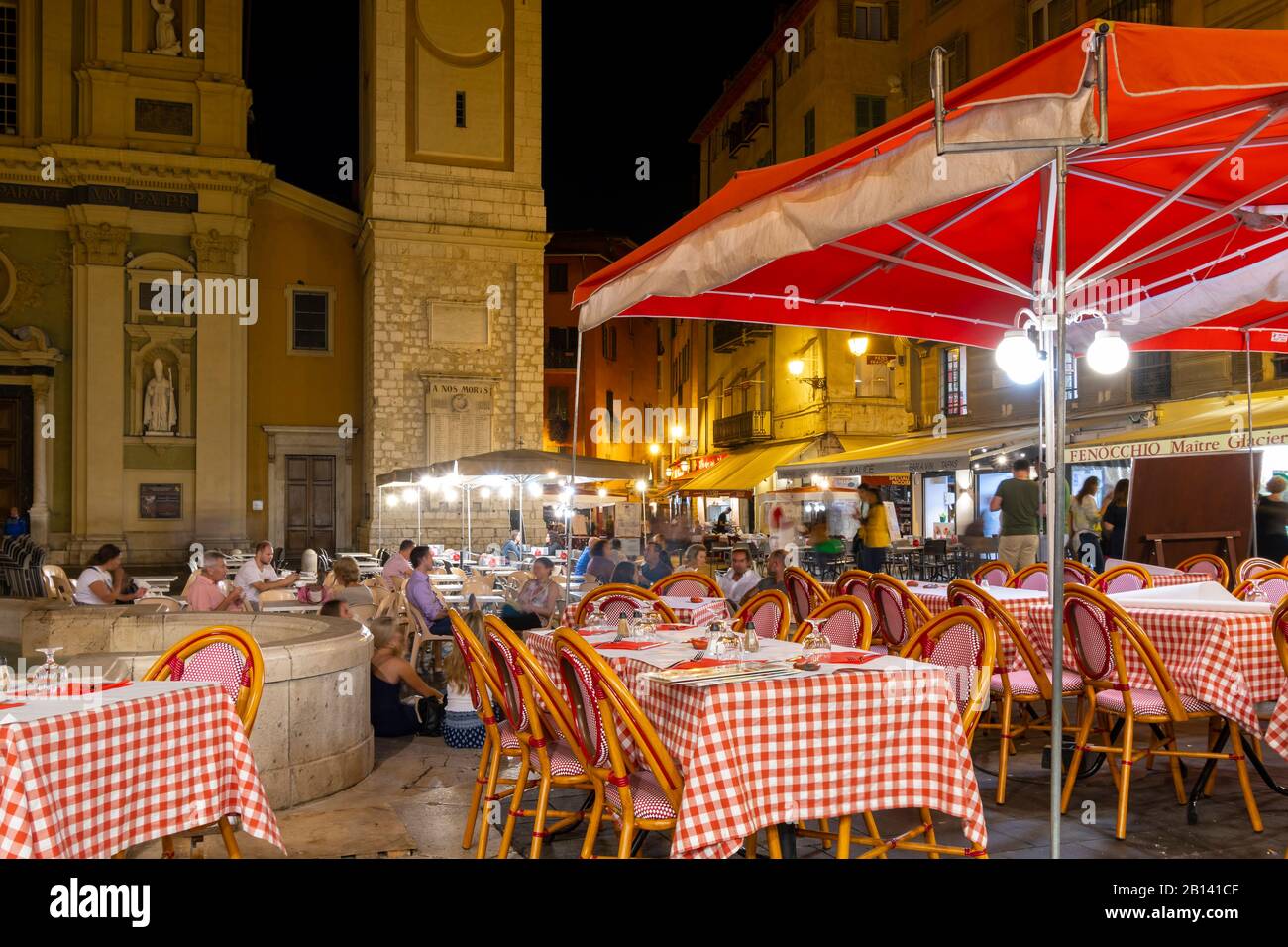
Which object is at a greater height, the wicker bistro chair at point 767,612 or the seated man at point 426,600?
the wicker bistro chair at point 767,612

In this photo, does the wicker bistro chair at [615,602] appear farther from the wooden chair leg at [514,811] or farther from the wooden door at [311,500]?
the wooden door at [311,500]

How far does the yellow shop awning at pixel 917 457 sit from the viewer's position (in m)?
15.6

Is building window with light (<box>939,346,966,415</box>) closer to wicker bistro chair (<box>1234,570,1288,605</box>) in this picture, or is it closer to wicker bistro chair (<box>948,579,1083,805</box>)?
wicker bistro chair (<box>1234,570,1288,605</box>)

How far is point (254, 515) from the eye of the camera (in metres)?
25.0

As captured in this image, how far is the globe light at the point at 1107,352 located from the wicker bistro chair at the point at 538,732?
13.6ft

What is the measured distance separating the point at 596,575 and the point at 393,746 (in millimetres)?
4673

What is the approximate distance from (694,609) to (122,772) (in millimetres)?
3968

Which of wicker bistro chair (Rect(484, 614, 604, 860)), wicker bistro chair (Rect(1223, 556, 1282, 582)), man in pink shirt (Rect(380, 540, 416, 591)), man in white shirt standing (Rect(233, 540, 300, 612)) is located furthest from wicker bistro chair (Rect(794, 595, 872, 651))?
man in white shirt standing (Rect(233, 540, 300, 612))

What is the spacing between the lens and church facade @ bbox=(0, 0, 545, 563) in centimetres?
2342

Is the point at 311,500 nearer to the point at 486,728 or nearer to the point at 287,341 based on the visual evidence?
the point at 287,341

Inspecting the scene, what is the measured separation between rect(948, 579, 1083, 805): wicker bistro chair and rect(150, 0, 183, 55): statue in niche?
23.7m

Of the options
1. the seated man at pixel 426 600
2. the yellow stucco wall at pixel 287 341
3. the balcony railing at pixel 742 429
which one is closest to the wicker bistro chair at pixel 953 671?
the seated man at pixel 426 600
